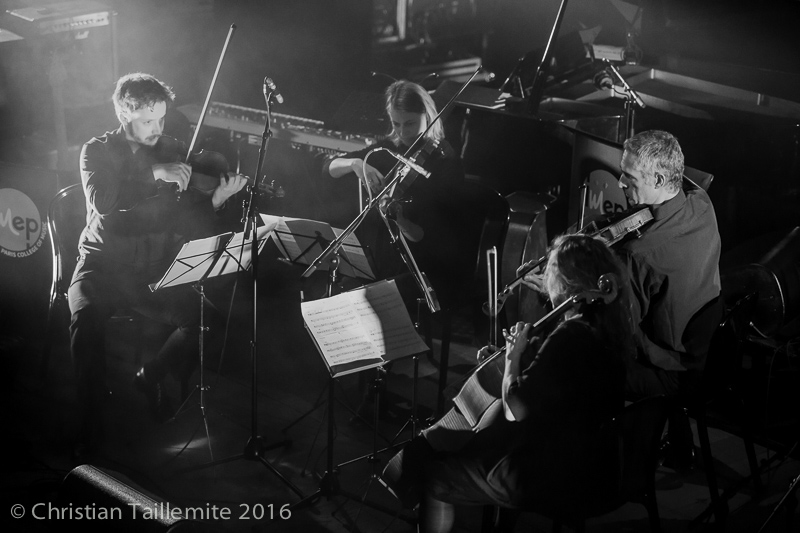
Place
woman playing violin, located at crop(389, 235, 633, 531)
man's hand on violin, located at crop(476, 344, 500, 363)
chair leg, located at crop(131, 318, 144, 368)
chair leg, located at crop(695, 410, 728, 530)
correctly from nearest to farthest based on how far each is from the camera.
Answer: woman playing violin, located at crop(389, 235, 633, 531) → man's hand on violin, located at crop(476, 344, 500, 363) → chair leg, located at crop(695, 410, 728, 530) → chair leg, located at crop(131, 318, 144, 368)

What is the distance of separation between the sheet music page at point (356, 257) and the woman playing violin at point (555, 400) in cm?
100

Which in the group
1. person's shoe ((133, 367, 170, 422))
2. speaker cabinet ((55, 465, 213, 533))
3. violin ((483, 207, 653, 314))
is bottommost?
person's shoe ((133, 367, 170, 422))

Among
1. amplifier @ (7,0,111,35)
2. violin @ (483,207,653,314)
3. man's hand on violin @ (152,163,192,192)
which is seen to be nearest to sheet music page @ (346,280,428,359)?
violin @ (483,207,653,314)

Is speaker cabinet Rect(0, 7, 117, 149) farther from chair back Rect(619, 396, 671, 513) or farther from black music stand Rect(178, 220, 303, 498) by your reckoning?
chair back Rect(619, 396, 671, 513)

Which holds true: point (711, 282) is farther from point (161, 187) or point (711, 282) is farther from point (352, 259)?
point (161, 187)

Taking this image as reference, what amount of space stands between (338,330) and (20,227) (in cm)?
242

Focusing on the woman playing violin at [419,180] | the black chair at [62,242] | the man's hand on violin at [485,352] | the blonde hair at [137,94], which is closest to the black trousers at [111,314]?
the black chair at [62,242]

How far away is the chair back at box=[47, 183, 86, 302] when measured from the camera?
4023 millimetres

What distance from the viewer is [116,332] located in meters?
4.96

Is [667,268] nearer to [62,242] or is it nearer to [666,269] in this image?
[666,269]

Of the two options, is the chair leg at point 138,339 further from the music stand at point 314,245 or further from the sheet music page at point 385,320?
the sheet music page at point 385,320

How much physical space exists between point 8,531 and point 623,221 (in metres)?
2.58

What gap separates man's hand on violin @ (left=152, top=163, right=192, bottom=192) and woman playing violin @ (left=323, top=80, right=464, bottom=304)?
697 mm

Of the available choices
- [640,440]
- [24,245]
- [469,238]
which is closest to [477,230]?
[469,238]
